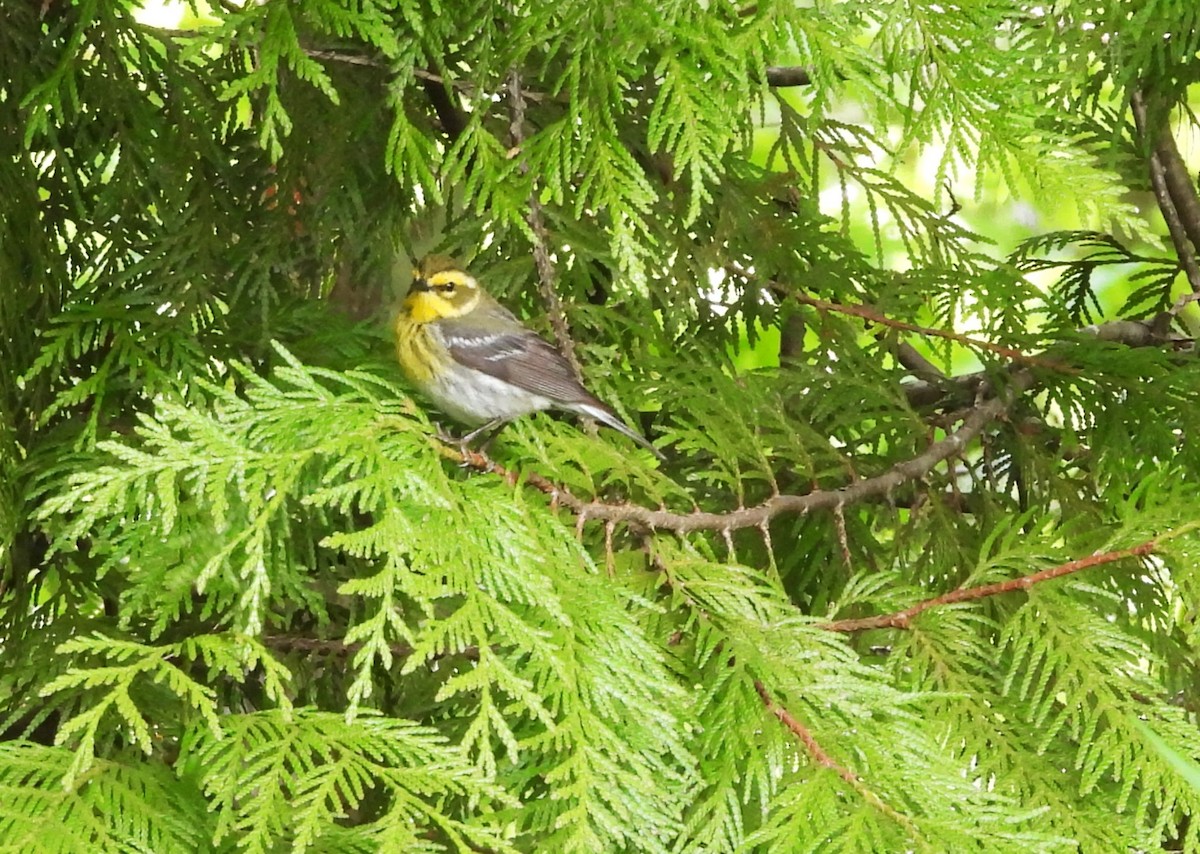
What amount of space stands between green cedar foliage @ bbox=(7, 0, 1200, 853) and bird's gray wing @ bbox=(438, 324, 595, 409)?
0.22ft

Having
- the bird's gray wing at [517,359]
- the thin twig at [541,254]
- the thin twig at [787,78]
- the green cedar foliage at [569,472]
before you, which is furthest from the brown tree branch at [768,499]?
the thin twig at [787,78]

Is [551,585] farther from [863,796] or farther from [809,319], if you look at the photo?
[809,319]

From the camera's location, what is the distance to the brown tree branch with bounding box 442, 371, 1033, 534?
4.79 ft

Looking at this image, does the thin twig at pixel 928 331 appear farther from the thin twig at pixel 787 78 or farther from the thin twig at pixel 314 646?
the thin twig at pixel 314 646

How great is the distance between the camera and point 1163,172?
7.91 ft

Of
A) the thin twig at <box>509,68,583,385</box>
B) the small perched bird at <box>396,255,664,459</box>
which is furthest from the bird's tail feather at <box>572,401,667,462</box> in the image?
the thin twig at <box>509,68,583,385</box>

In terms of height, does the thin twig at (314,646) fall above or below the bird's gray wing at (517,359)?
below

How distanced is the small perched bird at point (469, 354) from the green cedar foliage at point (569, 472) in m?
0.12

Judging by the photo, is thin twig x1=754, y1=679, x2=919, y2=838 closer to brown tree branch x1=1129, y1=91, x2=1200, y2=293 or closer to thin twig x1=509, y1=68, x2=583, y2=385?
thin twig x1=509, y1=68, x2=583, y2=385

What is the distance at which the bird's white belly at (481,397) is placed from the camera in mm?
2170

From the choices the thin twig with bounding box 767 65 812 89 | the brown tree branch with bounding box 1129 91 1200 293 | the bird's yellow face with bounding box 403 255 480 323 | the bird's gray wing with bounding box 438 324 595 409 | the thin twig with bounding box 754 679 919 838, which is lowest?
the thin twig with bounding box 754 679 919 838

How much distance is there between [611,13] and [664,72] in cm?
10

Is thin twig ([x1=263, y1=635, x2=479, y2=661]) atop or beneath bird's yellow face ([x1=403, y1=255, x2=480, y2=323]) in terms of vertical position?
beneath

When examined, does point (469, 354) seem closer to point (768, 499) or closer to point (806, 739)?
point (768, 499)
